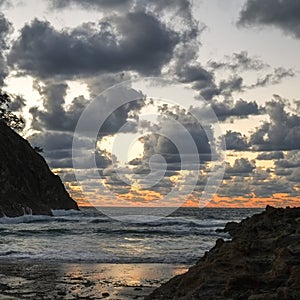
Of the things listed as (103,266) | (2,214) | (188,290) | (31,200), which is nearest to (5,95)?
(31,200)

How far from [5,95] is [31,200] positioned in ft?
100

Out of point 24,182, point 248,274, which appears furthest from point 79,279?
point 24,182

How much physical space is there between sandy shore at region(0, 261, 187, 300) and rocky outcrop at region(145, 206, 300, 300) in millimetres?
3568

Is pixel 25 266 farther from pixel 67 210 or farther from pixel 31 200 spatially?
pixel 67 210

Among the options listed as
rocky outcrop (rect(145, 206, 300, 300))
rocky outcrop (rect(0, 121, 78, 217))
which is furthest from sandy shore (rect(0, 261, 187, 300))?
rocky outcrop (rect(0, 121, 78, 217))

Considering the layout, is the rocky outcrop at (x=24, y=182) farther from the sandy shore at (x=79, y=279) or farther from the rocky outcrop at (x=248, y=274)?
the rocky outcrop at (x=248, y=274)

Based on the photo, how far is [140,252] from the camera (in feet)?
96.6

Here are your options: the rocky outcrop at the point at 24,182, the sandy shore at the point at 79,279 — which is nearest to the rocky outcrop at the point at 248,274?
the sandy shore at the point at 79,279

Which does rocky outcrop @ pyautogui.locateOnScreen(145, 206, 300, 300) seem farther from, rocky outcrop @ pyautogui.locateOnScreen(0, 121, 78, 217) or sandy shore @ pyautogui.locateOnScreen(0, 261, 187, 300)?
rocky outcrop @ pyautogui.locateOnScreen(0, 121, 78, 217)

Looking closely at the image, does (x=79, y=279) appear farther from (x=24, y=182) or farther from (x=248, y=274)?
(x=24, y=182)

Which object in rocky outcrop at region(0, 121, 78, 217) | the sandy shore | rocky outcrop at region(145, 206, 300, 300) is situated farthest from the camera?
rocky outcrop at region(0, 121, 78, 217)

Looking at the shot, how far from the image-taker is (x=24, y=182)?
77.4 m

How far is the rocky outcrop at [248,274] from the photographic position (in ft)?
29.0

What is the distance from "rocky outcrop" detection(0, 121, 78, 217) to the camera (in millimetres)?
70562
